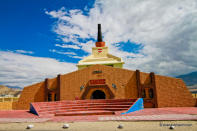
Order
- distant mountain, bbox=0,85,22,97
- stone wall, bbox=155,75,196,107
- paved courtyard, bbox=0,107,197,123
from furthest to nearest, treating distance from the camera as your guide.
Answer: distant mountain, bbox=0,85,22,97 → stone wall, bbox=155,75,196,107 → paved courtyard, bbox=0,107,197,123

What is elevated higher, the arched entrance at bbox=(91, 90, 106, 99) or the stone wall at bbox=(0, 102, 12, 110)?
the arched entrance at bbox=(91, 90, 106, 99)

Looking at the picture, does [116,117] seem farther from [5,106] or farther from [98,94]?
[5,106]

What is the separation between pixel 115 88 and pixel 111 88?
502mm

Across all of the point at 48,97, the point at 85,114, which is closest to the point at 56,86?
the point at 48,97

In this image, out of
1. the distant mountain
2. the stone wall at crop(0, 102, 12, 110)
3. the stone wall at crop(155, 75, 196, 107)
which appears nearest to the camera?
the stone wall at crop(155, 75, 196, 107)

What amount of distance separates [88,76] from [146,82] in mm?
7346

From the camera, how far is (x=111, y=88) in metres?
19.2

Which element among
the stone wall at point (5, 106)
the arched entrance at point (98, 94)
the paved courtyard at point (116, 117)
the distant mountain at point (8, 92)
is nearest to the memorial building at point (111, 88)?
the arched entrance at point (98, 94)

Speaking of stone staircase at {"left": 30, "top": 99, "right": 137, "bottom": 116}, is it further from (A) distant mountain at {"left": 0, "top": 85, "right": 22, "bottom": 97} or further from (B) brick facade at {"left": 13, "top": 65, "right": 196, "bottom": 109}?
(A) distant mountain at {"left": 0, "top": 85, "right": 22, "bottom": 97}

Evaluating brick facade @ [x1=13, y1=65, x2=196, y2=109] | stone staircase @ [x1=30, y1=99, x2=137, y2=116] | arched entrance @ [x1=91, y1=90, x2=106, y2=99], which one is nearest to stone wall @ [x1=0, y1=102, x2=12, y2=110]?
brick facade @ [x1=13, y1=65, x2=196, y2=109]

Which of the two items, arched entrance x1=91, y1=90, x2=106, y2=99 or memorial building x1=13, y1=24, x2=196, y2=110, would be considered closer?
memorial building x1=13, y1=24, x2=196, y2=110

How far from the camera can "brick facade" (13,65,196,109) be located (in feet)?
59.6

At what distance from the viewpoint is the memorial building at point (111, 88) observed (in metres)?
18.2

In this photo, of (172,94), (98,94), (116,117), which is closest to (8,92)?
(98,94)
